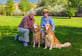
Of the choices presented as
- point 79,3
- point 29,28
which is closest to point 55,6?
point 79,3

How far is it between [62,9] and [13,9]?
88.8ft

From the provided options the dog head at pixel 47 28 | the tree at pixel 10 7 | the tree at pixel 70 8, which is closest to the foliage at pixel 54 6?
the tree at pixel 70 8

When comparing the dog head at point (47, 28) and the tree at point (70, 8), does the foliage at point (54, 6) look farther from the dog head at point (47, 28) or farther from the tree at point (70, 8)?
the dog head at point (47, 28)

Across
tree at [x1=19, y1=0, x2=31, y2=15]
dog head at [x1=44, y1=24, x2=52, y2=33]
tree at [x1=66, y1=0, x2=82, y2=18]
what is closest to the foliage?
tree at [x1=66, y1=0, x2=82, y2=18]

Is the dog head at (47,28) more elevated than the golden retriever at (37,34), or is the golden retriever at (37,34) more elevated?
the dog head at (47,28)

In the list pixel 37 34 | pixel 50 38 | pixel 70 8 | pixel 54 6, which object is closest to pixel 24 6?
pixel 54 6

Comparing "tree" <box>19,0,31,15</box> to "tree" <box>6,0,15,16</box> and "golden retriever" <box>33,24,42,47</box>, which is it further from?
"golden retriever" <box>33,24,42,47</box>

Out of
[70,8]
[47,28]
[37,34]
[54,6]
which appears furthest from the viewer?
[54,6]

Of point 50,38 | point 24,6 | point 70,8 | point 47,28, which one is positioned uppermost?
point 47,28

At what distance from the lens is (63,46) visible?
579cm

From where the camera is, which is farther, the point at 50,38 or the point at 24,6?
the point at 24,6

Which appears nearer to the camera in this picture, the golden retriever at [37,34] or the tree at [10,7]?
the golden retriever at [37,34]

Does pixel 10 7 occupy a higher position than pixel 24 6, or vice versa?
pixel 24 6

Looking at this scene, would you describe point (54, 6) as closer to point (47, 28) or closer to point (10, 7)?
point (10, 7)
